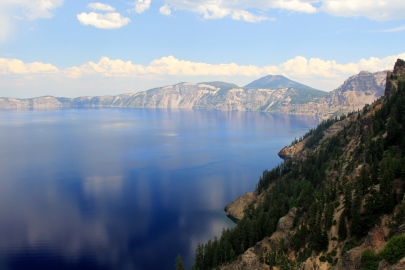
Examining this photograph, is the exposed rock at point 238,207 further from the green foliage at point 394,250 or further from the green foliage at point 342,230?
the green foliage at point 394,250

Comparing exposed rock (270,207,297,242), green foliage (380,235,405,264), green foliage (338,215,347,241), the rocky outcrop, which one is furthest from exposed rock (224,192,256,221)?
green foliage (380,235,405,264)

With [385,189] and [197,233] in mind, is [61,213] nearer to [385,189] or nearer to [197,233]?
[197,233]

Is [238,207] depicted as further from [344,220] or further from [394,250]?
[394,250]

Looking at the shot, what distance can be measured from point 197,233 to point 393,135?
79.5 metres

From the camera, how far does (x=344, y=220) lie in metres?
80.3

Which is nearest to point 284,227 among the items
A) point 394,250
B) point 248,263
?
point 248,263

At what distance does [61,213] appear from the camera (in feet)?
496

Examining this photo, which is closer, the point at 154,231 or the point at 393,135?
the point at 393,135

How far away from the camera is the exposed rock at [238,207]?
490 ft

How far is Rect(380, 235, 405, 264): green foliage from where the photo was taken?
5519 cm

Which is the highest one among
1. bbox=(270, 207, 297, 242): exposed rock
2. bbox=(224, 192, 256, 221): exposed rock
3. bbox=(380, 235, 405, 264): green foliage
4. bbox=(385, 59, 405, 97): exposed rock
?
bbox=(385, 59, 405, 97): exposed rock

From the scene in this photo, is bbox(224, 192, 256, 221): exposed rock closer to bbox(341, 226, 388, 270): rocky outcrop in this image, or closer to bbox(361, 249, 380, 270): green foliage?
bbox(341, 226, 388, 270): rocky outcrop

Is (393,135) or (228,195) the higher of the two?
(393,135)

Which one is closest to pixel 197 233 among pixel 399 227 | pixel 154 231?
pixel 154 231
